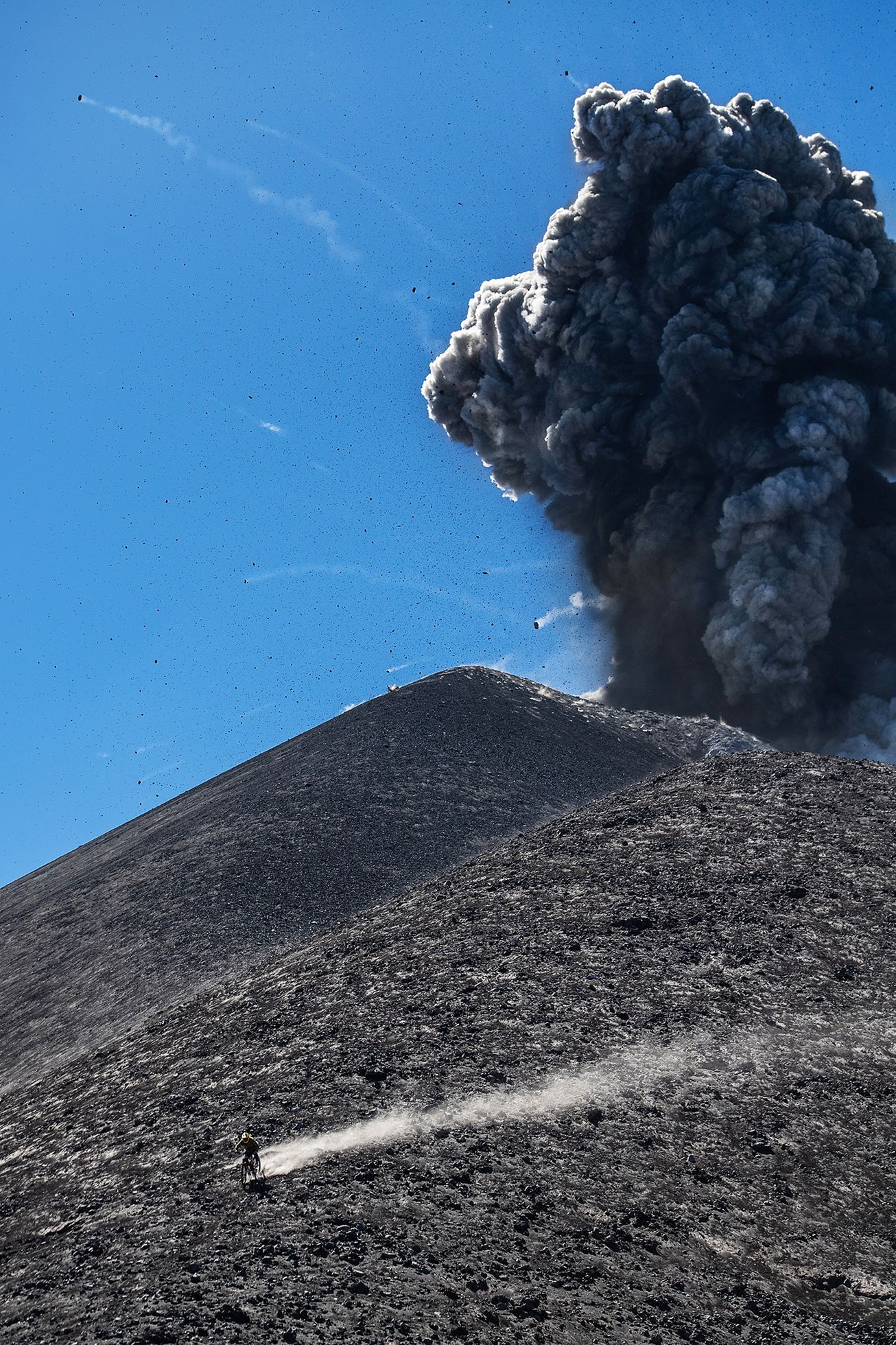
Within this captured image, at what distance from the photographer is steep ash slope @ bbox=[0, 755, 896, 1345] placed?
1051cm

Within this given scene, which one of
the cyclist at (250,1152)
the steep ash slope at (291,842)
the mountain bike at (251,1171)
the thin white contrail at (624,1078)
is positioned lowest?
the thin white contrail at (624,1078)

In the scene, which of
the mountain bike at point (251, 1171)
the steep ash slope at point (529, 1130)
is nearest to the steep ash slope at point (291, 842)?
the steep ash slope at point (529, 1130)

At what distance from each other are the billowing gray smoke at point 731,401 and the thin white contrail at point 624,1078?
34.0 metres

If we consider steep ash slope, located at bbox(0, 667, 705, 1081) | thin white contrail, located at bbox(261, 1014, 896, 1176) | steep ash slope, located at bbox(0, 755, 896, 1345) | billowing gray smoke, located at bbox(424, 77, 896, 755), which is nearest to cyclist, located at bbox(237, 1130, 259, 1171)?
thin white contrail, located at bbox(261, 1014, 896, 1176)

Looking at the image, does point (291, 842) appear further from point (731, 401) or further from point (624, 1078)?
point (731, 401)

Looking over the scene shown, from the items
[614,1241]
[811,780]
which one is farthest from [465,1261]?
[811,780]

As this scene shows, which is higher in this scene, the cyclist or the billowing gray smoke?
the billowing gray smoke

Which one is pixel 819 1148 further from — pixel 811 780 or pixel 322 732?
pixel 322 732

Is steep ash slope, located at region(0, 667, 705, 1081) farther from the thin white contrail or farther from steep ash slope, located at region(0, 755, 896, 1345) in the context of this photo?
the thin white contrail

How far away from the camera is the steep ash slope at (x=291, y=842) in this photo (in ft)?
79.6

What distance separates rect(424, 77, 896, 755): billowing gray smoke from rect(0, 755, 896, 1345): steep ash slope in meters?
29.6

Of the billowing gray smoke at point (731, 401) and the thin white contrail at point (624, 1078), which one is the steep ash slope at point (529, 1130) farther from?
the billowing gray smoke at point (731, 401)

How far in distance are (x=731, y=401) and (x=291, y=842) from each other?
35.9 m

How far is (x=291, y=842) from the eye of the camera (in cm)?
2969
